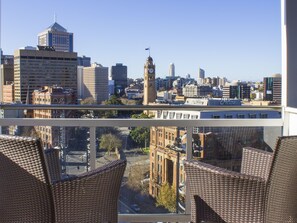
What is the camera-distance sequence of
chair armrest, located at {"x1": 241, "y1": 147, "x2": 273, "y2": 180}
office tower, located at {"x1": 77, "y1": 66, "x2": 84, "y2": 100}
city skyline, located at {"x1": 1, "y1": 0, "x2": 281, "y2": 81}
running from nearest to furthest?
chair armrest, located at {"x1": 241, "y1": 147, "x2": 273, "y2": 180} → office tower, located at {"x1": 77, "y1": 66, "x2": 84, "y2": 100} → city skyline, located at {"x1": 1, "y1": 0, "x2": 281, "y2": 81}

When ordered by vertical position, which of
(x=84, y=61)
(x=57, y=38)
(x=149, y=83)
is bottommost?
(x=149, y=83)

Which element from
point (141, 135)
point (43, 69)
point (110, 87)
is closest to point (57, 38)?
point (43, 69)

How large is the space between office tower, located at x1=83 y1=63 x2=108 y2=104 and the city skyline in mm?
385

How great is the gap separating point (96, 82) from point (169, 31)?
2.51 metres

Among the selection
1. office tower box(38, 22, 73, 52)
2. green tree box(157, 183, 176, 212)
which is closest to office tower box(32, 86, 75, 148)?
green tree box(157, 183, 176, 212)

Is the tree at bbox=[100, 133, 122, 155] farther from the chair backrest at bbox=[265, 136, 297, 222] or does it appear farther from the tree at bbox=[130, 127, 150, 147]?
the chair backrest at bbox=[265, 136, 297, 222]

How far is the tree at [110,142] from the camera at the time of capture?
11.3ft

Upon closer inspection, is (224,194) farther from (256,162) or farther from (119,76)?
(119,76)

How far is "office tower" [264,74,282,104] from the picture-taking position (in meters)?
3.78

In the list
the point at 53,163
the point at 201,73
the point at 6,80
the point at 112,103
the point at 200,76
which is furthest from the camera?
the point at 201,73

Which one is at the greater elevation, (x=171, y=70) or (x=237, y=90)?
(x=171, y=70)

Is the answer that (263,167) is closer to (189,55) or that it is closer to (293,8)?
(293,8)

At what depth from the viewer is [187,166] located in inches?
98.9

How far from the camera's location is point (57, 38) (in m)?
4.87
